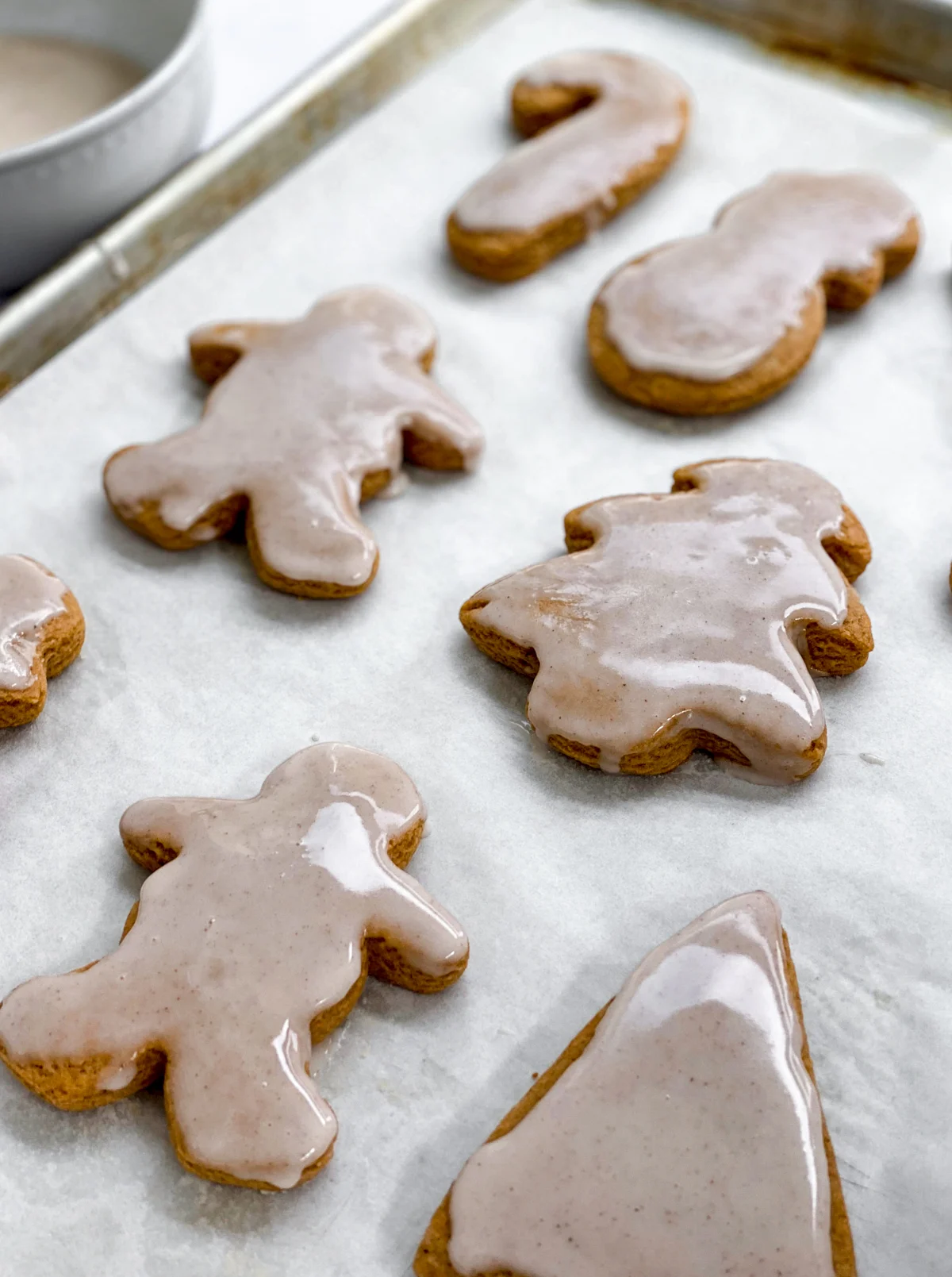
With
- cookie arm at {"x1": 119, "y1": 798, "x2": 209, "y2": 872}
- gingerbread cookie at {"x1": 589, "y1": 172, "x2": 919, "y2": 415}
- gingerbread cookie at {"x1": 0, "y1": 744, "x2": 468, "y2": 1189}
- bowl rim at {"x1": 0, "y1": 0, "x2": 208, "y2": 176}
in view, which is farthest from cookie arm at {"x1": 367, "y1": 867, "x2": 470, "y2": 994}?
bowl rim at {"x1": 0, "y1": 0, "x2": 208, "y2": 176}

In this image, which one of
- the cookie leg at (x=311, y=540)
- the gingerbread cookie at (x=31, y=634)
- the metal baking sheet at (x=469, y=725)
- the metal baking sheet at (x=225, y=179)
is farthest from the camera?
the metal baking sheet at (x=225, y=179)

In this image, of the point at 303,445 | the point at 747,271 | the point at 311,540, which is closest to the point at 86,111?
the point at 303,445

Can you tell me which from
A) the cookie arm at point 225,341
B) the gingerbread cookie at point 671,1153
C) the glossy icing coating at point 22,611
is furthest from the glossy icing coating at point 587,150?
the gingerbread cookie at point 671,1153

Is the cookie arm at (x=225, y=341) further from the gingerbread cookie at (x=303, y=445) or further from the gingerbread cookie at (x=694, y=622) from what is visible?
the gingerbread cookie at (x=694, y=622)

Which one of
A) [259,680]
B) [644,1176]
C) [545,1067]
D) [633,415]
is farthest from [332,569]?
[644,1176]

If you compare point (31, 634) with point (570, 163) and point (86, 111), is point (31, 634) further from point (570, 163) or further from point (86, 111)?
point (570, 163)

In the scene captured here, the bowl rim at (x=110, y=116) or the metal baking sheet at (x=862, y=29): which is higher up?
the bowl rim at (x=110, y=116)
